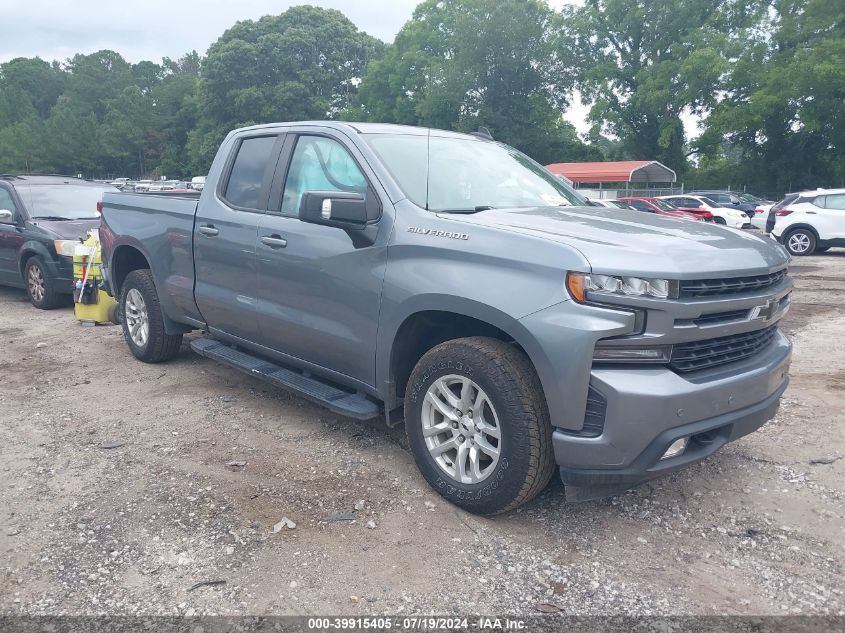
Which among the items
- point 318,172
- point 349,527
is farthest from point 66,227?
point 349,527

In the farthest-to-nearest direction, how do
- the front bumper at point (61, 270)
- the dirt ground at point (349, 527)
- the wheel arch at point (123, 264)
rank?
1. the front bumper at point (61, 270)
2. the wheel arch at point (123, 264)
3. the dirt ground at point (349, 527)

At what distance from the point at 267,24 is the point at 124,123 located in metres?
18.0

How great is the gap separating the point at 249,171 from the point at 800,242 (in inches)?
604

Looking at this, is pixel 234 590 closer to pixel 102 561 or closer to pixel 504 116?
pixel 102 561

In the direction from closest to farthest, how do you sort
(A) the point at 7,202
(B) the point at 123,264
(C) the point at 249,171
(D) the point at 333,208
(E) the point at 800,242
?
1. (D) the point at 333,208
2. (C) the point at 249,171
3. (B) the point at 123,264
4. (A) the point at 7,202
5. (E) the point at 800,242

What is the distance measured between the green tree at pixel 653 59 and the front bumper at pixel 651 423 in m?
41.6

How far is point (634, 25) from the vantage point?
4622 centimetres

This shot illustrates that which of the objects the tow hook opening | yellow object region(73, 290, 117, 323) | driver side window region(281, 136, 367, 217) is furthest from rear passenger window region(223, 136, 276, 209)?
yellow object region(73, 290, 117, 323)

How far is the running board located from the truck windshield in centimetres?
116

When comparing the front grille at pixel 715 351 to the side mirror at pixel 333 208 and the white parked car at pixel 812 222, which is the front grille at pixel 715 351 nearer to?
the side mirror at pixel 333 208

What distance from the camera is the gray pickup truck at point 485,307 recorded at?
9.44 ft

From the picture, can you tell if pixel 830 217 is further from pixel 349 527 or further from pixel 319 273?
pixel 349 527

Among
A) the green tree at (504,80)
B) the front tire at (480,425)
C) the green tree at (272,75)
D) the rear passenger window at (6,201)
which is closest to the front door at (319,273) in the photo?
the front tire at (480,425)

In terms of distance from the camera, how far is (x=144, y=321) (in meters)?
5.97
